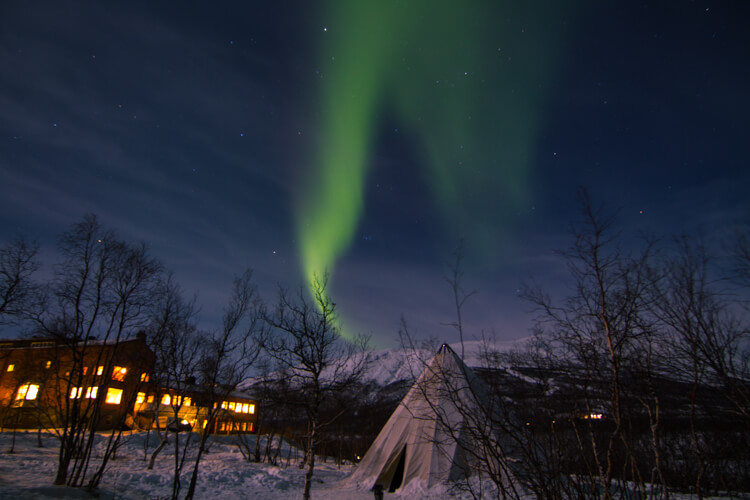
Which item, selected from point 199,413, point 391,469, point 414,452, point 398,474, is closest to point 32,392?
point 199,413

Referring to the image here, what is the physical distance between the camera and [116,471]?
1377 cm

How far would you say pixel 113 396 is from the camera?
3303cm

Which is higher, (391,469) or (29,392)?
(391,469)

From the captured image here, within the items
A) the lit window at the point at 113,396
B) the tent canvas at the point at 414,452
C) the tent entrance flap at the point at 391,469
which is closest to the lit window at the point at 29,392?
the lit window at the point at 113,396

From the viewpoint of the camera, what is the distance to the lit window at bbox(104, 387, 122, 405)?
3241 cm

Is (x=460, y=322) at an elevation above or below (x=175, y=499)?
above

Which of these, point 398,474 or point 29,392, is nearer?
point 398,474

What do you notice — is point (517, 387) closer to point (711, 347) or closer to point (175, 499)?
point (711, 347)

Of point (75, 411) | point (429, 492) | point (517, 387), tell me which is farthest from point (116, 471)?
point (517, 387)

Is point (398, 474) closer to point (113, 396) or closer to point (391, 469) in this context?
point (391, 469)

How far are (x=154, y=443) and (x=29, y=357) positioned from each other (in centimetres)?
1417

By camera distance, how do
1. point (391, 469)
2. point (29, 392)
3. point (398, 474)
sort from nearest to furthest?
point (391, 469)
point (398, 474)
point (29, 392)

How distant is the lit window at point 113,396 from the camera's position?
32406 millimetres

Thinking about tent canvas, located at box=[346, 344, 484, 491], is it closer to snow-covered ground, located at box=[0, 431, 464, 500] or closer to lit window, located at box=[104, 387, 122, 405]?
snow-covered ground, located at box=[0, 431, 464, 500]
